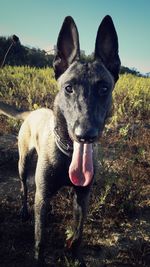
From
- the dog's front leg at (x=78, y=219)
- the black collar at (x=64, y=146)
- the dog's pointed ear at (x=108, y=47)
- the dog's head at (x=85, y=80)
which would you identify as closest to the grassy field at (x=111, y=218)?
the dog's front leg at (x=78, y=219)

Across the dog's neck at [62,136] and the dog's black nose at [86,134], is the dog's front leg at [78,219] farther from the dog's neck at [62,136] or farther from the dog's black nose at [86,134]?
the dog's black nose at [86,134]

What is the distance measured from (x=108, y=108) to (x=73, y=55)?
2.36ft

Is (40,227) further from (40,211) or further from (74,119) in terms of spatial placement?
(74,119)

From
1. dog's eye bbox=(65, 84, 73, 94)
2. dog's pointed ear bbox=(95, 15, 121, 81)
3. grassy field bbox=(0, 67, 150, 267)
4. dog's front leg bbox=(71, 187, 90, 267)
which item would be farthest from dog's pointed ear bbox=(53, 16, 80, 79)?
grassy field bbox=(0, 67, 150, 267)

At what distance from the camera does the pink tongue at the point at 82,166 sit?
3334mm

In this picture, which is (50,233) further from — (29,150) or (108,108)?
(108,108)

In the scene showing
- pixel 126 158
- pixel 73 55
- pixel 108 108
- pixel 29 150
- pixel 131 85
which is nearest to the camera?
pixel 108 108

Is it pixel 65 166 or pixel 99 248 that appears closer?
pixel 65 166

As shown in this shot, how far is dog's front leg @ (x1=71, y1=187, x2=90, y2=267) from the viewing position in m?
3.92

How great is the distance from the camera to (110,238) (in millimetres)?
4367

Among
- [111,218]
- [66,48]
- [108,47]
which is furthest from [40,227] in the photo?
[108,47]

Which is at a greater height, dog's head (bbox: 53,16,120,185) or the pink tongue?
dog's head (bbox: 53,16,120,185)

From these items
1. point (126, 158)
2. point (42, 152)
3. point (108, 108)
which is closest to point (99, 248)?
point (42, 152)

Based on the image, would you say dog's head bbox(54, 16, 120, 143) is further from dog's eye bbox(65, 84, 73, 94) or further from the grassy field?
the grassy field
